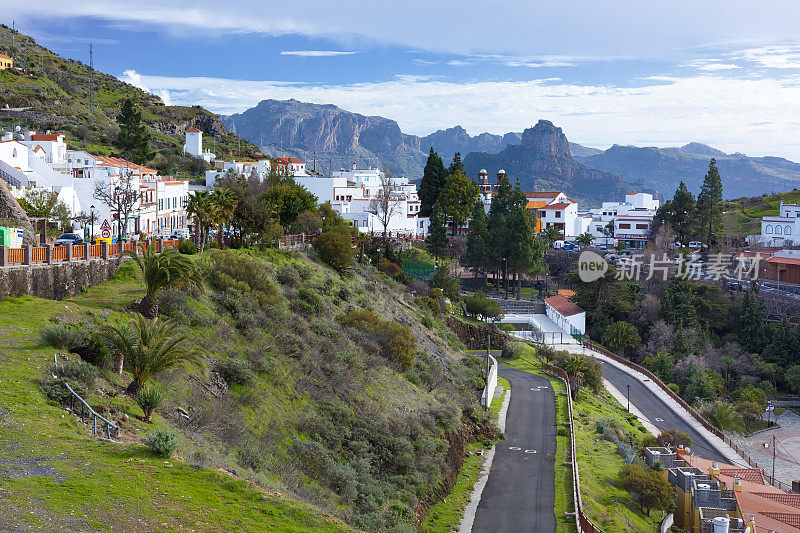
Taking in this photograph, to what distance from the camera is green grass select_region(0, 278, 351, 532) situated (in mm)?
10562

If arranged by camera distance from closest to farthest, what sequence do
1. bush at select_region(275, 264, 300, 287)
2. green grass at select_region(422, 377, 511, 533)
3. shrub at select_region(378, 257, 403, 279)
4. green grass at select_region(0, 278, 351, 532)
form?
green grass at select_region(0, 278, 351, 532), green grass at select_region(422, 377, 511, 533), bush at select_region(275, 264, 300, 287), shrub at select_region(378, 257, 403, 279)

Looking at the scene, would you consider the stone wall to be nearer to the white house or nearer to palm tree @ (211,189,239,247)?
palm tree @ (211,189,239,247)

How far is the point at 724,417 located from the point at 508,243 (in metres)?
28.2

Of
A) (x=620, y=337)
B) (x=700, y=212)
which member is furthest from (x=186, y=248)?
(x=700, y=212)

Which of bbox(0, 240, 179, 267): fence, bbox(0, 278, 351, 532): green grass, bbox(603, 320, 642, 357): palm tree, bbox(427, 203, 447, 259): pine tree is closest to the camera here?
bbox(0, 278, 351, 532): green grass

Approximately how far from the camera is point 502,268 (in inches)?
2689

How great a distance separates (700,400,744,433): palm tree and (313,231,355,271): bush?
86.8 feet

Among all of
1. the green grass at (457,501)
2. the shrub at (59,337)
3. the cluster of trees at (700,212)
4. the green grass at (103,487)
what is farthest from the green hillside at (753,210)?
the green grass at (103,487)

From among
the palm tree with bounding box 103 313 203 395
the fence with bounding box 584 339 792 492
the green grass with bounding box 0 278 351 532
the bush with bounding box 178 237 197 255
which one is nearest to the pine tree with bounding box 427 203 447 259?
the fence with bounding box 584 339 792 492

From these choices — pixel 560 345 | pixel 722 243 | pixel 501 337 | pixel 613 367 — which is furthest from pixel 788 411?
pixel 722 243

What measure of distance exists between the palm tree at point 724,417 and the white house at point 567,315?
1621 centimetres

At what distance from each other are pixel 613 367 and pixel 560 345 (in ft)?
17.1

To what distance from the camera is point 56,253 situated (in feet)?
78.9

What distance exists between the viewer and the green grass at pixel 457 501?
21.7 metres
